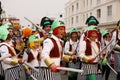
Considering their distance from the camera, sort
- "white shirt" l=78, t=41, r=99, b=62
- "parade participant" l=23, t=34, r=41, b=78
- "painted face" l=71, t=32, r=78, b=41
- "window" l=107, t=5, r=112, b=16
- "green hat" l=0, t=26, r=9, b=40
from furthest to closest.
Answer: "window" l=107, t=5, r=112, b=16 → "painted face" l=71, t=32, r=78, b=41 → "parade participant" l=23, t=34, r=41, b=78 → "white shirt" l=78, t=41, r=99, b=62 → "green hat" l=0, t=26, r=9, b=40

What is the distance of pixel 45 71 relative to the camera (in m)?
5.59

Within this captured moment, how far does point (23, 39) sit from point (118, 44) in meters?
2.26

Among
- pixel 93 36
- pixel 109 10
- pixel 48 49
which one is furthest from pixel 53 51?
pixel 109 10

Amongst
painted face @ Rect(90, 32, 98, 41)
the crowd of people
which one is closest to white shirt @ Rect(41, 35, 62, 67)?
the crowd of people

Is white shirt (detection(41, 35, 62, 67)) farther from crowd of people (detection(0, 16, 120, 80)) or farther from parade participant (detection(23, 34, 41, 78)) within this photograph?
parade participant (detection(23, 34, 41, 78))

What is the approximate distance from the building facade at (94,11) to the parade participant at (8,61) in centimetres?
3137

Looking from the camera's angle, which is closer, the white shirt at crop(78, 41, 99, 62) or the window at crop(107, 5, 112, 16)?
the white shirt at crop(78, 41, 99, 62)

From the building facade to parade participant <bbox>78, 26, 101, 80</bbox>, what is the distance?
1212 inches

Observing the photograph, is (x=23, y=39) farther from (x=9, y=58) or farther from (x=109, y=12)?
(x=109, y=12)

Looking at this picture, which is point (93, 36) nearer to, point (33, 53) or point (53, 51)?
point (33, 53)

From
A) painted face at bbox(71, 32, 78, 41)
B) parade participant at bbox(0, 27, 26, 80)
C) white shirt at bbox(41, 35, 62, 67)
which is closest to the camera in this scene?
white shirt at bbox(41, 35, 62, 67)

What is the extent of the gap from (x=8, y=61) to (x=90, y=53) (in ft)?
5.23

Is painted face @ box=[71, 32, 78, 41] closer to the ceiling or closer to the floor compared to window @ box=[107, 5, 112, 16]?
closer to the floor

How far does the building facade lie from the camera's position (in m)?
38.2
